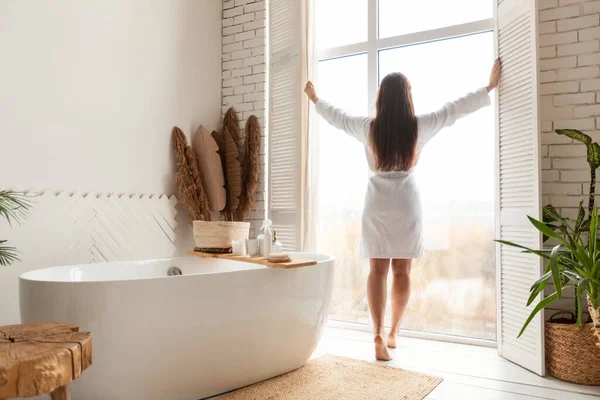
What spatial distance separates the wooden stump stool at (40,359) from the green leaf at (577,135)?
266 cm

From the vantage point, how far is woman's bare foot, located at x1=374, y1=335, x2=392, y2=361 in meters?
3.13

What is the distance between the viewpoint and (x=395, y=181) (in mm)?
3250

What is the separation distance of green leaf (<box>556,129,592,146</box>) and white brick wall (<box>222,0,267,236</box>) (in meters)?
2.35

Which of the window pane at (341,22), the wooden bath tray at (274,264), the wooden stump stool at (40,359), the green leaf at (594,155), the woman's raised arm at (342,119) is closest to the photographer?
the wooden stump stool at (40,359)

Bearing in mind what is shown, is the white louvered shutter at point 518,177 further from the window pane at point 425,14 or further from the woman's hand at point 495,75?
the window pane at point 425,14

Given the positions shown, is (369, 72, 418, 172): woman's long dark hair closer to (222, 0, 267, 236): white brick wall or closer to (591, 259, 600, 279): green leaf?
(591, 259, 600, 279): green leaf

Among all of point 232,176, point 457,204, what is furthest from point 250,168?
point 457,204

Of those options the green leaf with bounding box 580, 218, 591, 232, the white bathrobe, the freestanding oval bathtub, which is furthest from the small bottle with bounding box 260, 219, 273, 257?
the green leaf with bounding box 580, 218, 591, 232

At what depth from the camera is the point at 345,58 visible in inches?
165

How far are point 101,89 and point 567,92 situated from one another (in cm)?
305

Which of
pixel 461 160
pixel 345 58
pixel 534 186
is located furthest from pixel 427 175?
pixel 345 58

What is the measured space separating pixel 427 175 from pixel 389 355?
4.45ft

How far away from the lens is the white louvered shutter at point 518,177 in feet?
9.51

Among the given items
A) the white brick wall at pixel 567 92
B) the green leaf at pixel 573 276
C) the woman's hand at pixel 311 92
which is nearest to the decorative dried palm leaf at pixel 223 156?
the woman's hand at pixel 311 92
